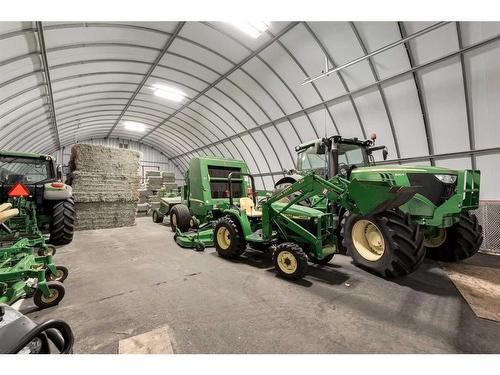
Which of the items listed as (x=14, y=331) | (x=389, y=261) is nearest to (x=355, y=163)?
(x=389, y=261)

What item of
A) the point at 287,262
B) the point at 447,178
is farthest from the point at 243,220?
the point at 447,178

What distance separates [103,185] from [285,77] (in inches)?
283

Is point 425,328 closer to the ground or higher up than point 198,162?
closer to the ground

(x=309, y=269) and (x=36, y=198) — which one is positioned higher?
(x=36, y=198)

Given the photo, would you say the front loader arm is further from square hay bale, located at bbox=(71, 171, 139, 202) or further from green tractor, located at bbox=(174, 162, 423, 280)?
square hay bale, located at bbox=(71, 171, 139, 202)

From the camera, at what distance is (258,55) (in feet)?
25.1

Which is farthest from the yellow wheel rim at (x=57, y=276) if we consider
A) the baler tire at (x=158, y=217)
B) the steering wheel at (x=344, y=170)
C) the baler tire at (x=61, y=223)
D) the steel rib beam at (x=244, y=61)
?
the steel rib beam at (x=244, y=61)

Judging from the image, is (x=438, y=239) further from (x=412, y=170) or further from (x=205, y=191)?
(x=205, y=191)

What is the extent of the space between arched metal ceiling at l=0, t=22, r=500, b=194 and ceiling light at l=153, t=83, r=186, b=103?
0.34m

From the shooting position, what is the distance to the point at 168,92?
421 inches

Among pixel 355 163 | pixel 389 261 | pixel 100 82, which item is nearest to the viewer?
pixel 389 261
